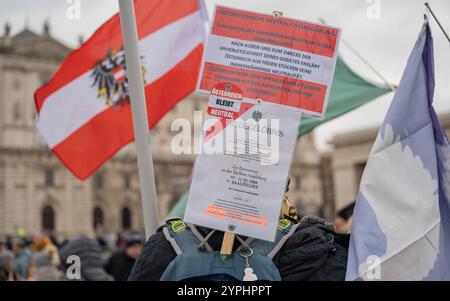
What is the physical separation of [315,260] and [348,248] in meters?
0.23

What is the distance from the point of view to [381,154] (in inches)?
112

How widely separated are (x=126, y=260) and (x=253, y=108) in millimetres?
6312

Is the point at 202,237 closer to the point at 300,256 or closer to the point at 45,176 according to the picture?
the point at 300,256

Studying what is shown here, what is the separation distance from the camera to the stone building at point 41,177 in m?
55.8

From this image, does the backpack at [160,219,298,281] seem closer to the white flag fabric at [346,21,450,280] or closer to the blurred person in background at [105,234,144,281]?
the white flag fabric at [346,21,450,280]

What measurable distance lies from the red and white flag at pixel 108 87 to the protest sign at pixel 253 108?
9.92 feet

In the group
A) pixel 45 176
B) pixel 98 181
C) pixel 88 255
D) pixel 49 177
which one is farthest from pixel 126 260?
pixel 98 181

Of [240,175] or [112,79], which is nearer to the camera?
[240,175]

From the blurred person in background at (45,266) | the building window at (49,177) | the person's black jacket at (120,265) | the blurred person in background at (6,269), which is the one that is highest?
the blurred person in background at (6,269)

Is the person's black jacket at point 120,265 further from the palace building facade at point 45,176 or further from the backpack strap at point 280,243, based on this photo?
the palace building facade at point 45,176

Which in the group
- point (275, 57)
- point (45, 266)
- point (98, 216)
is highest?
point (275, 57)

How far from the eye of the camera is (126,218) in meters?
64.1

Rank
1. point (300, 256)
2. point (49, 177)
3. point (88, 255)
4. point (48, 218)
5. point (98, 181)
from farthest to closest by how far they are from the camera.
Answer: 1. point (98, 181)
2. point (49, 177)
3. point (48, 218)
4. point (88, 255)
5. point (300, 256)

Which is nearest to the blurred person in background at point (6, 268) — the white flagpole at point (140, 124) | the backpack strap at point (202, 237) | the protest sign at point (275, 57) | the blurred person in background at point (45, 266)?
the blurred person in background at point (45, 266)
